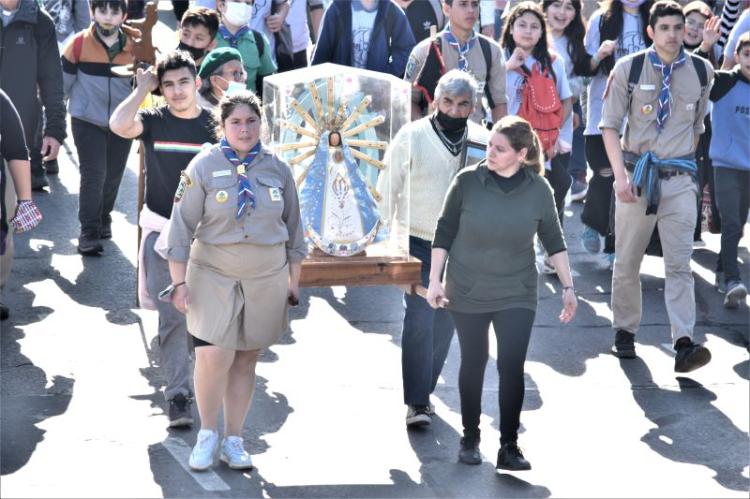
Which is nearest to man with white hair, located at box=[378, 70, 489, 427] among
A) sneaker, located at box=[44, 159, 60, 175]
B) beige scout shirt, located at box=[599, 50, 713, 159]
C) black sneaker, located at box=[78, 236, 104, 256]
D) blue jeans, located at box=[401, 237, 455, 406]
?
blue jeans, located at box=[401, 237, 455, 406]

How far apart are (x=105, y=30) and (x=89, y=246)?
1647mm

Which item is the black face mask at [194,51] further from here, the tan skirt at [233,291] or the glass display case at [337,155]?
the tan skirt at [233,291]

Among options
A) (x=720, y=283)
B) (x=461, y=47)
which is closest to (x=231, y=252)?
(x=461, y=47)

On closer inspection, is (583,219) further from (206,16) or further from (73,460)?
(73,460)

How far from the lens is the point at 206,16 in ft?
32.9

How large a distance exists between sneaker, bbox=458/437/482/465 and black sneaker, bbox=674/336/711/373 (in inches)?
80.2

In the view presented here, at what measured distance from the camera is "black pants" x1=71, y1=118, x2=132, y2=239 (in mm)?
11977

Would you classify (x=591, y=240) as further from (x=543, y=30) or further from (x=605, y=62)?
(x=543, y=30)

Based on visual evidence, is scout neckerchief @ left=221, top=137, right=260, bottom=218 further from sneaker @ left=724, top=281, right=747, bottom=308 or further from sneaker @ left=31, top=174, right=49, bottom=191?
sneaker @ left=31, top=174, right=49, bottom=191

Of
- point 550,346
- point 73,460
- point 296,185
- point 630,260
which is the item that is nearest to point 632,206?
point 630,260

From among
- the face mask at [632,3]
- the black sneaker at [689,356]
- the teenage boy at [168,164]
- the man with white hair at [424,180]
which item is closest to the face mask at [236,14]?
the teenage boy at [168,164]

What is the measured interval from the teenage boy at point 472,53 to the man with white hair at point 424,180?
1.46 meters

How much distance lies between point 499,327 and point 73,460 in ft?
7.34

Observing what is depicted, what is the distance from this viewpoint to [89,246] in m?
12.1
